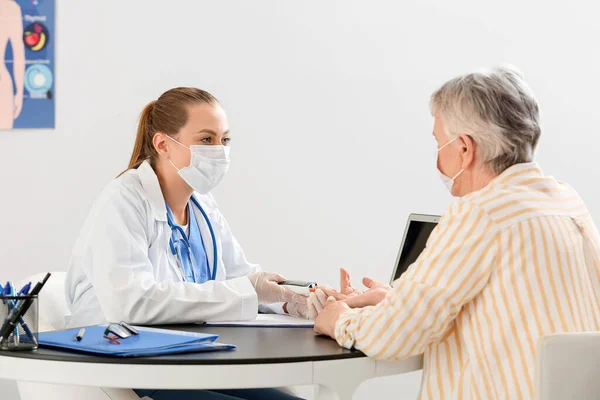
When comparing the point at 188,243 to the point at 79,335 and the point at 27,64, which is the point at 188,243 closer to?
the point at 79,335

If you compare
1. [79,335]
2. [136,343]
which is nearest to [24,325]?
[79,335]

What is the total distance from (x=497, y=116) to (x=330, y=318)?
0.55m

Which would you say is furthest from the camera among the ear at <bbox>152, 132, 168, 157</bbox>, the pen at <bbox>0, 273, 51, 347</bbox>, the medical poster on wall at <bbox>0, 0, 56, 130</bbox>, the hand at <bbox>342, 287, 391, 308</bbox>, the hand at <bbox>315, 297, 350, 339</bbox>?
the medical poster on wall at <bbox>0, 0, 56, 130</bbox>

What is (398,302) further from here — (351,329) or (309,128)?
(309,128)

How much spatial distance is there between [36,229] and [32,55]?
837 millimetres

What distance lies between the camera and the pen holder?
1539 millimetres

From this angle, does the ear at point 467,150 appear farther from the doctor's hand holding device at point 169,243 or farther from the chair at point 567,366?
the doctor's hand holding device at point 169,243

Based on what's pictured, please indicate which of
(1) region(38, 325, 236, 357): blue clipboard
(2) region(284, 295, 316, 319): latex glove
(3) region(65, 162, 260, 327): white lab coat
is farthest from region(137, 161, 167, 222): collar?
(1) region(38, 325, 236, 357): blue clipboard

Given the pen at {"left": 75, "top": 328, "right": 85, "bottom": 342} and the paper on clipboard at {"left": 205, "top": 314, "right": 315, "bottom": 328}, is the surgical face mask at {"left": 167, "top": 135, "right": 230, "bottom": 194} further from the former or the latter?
the pen at {"left": 75, "top": 328, "right": 85, "bottom": 342}

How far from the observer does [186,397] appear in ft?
6.47

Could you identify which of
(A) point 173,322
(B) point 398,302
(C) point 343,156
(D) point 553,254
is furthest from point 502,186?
(C) point 343,156

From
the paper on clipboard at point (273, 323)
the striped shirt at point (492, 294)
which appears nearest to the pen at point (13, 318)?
the paper on clipboard at point (273, 323)

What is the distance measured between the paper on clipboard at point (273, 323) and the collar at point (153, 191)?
1.22ft

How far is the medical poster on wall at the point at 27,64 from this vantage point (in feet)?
12.7
